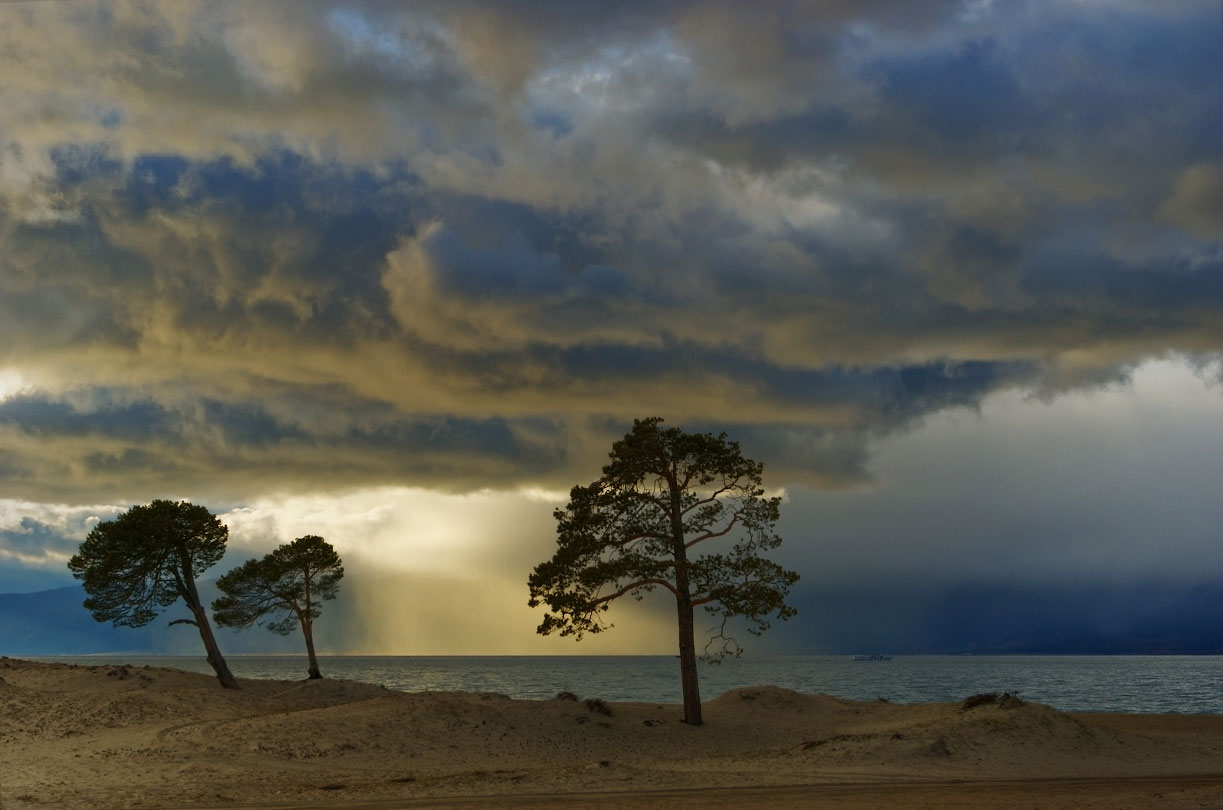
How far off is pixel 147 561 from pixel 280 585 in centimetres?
1436

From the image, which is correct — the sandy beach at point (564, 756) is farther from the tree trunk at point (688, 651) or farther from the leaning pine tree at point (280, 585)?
the leaning pine tree at point (280, 585)

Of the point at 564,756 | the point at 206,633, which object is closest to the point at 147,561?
the point at 206,633

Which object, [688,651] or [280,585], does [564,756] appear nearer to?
[688,651]

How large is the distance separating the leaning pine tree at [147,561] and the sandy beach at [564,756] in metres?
8.04

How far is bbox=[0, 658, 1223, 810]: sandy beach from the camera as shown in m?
22.1

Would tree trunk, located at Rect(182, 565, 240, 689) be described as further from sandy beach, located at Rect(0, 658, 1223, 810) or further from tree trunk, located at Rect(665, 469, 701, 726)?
tree trunk, located at Rect(665, 469, 701, 726)

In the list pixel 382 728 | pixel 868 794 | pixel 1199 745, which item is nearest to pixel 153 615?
pixel 382 728

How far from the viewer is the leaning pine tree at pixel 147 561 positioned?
167ft

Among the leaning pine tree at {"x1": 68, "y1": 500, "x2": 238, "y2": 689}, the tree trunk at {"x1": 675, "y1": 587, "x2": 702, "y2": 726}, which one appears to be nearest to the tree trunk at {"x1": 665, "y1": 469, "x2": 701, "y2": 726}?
the tree trunk at {"x1": 675, "y1": 587, "x2": 702, "y2": 726}

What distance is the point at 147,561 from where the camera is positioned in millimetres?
51844

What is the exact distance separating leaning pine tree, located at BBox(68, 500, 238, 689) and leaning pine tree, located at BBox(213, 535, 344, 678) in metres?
10.3

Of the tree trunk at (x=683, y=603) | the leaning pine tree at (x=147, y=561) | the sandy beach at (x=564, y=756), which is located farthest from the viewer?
the leaning pine tree at (x=147, y=561)

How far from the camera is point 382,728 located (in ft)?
105

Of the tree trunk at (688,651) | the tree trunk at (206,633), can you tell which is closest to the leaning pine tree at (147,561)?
the tree trunk at (206,633)
